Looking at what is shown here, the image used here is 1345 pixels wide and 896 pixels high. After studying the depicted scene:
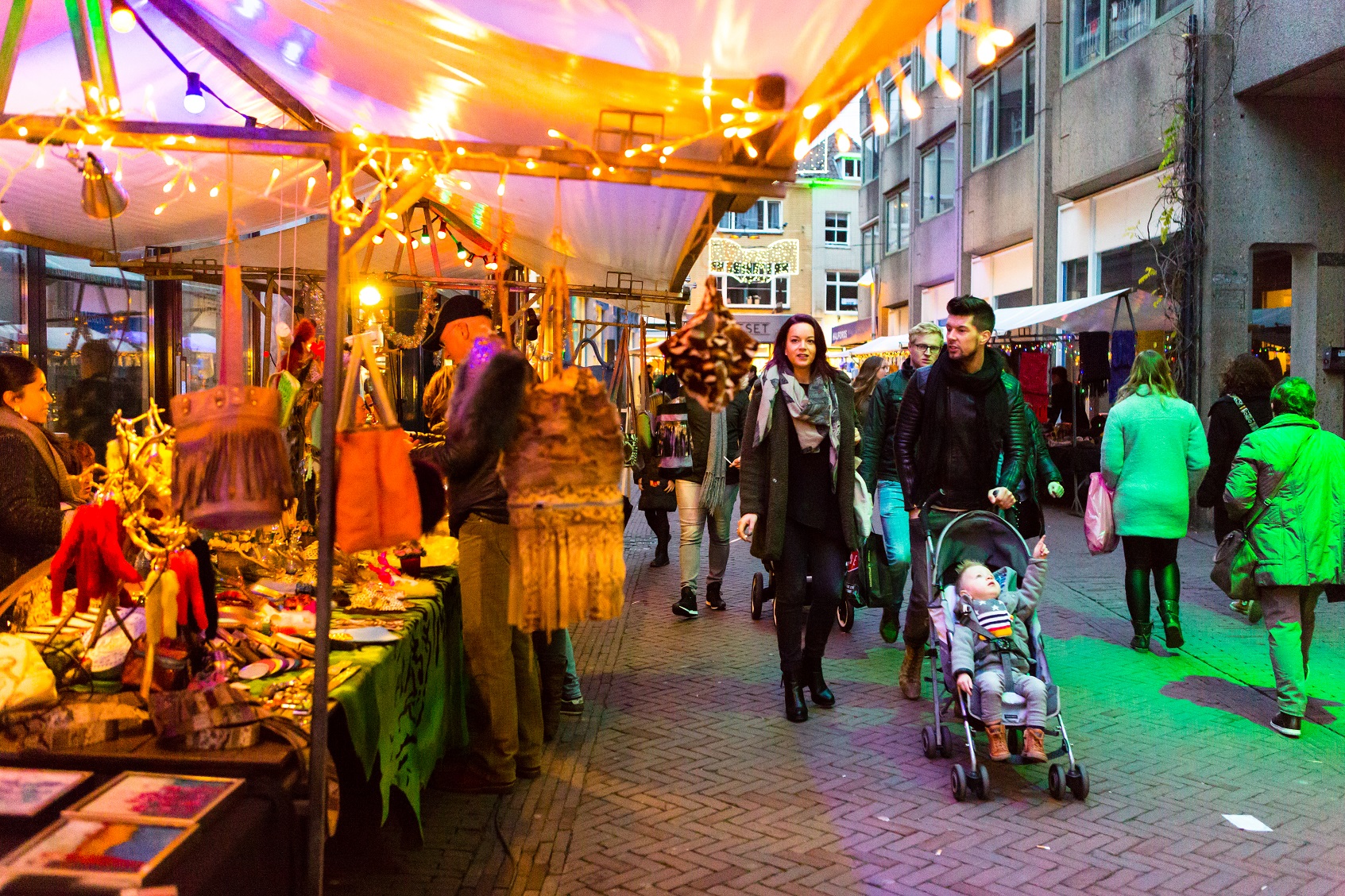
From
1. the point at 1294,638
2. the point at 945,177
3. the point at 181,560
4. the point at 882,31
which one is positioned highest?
the point at 945,177

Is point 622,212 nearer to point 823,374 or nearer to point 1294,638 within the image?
point 823,374

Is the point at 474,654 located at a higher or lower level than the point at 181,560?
lower

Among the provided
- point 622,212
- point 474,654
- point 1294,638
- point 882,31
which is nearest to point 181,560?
point 474,654

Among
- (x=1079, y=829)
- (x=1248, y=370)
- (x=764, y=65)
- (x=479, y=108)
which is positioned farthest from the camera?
(x=1248, y=370)

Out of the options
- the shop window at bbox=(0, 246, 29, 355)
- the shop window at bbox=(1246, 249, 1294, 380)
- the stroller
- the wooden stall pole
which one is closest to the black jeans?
the stroller

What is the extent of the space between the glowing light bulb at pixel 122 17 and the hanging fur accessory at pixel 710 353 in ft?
9.20

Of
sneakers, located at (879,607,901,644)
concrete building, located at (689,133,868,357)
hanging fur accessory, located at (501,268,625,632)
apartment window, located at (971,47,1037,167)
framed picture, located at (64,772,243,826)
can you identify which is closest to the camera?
framed picture, located at (64,772,243,826)

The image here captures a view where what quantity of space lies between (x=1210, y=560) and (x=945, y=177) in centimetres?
1780

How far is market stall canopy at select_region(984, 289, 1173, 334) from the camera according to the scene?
46.9ft

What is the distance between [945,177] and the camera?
27.2 meters

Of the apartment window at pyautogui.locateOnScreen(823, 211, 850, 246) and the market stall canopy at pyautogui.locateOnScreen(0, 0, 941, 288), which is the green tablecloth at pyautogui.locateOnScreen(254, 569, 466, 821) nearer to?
the market stall canopy at pyautogui.locateOnScreen(0, 0, 941, 288)

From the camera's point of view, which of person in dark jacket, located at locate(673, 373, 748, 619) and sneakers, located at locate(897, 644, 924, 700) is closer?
sneakers, located at locate(897, 644, 924, 700)

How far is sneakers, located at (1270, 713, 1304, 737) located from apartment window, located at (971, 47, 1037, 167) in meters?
16.5

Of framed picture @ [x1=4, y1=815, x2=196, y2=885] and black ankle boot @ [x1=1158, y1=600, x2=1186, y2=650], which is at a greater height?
framed picture @ [x1=4, y1=815, x2=196, y2=885]
